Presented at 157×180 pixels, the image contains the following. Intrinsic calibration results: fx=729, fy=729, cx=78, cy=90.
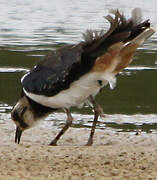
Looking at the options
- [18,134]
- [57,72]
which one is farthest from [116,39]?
[18,134]

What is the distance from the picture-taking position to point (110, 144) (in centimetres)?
966

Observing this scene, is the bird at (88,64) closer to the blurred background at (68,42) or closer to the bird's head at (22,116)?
the bird's head at (22,116)

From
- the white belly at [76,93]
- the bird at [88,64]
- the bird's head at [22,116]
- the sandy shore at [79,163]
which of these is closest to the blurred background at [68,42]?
the bird's head at [22,116]

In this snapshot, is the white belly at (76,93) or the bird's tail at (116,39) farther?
the white belly at (76,93)

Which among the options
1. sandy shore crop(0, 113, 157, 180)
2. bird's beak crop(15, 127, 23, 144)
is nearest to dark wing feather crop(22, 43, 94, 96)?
bird's beak crop(15, 127, 23, 144)

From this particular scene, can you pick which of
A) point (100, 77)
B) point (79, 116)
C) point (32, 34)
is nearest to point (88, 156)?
point (100, 77)

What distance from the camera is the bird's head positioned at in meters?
9.35

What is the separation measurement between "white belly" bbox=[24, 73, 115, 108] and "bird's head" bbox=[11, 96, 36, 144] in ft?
1.00

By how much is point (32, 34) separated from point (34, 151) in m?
9.62

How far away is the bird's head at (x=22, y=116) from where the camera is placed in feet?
30.7

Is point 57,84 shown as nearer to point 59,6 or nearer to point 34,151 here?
point 34,151

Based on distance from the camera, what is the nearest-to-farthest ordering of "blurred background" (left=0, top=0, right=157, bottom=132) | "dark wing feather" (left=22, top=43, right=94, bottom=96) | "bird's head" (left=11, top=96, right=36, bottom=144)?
"dark wing feather" (left=22, top=43, right=94, bottom=96), "bird's head" (left=11, top=96, right=36, bottom=144), "blurred background" (left=0, top=0, right=157, bottom=132)

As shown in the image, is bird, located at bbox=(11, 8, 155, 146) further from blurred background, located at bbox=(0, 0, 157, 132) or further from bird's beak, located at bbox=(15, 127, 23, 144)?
blurred background, located at bbox=(0, 0, 157, 132)

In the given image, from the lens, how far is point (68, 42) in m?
15.8
